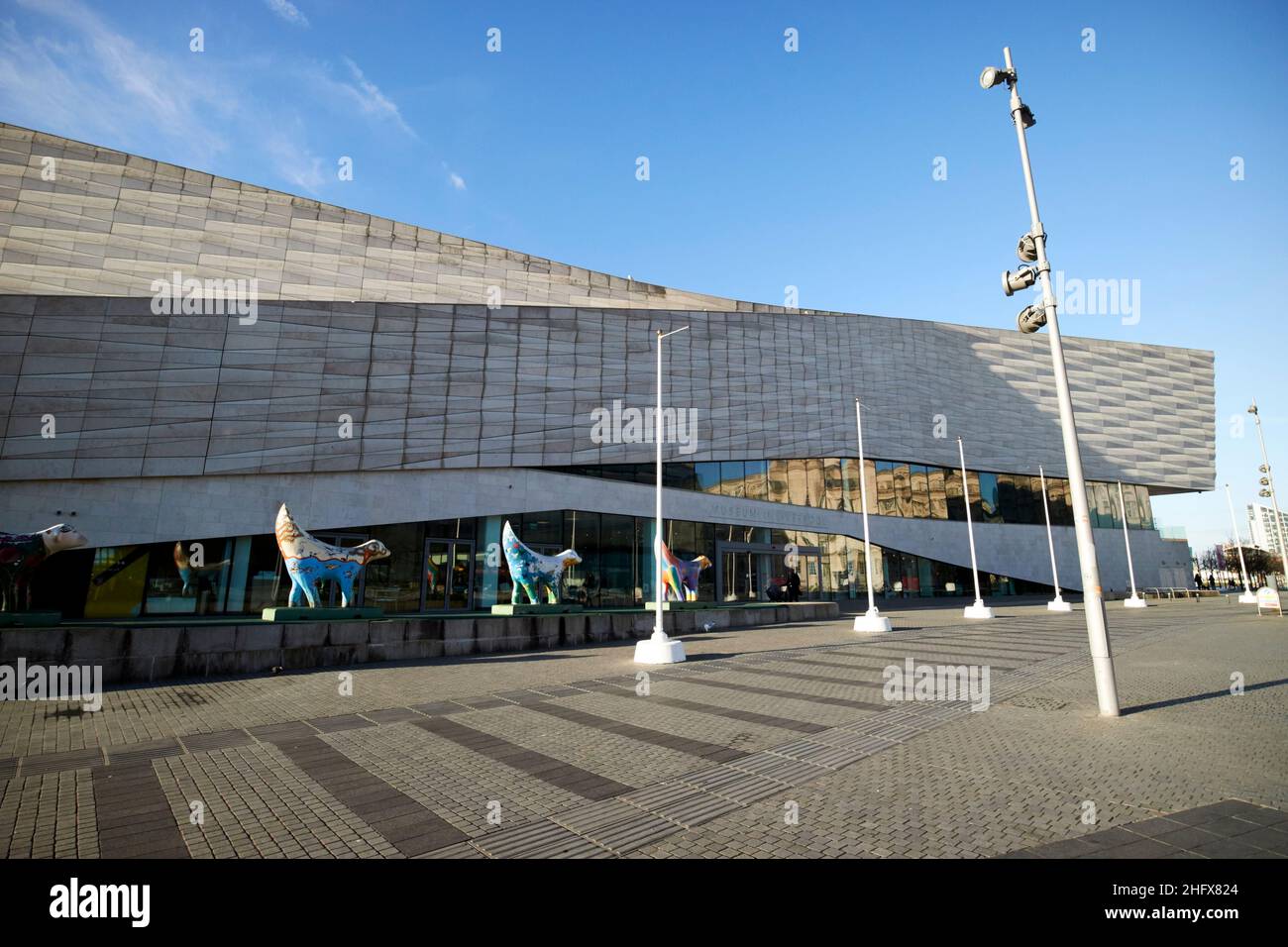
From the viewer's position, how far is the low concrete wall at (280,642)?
12.0 meters

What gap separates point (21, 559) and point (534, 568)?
13262 millimetres

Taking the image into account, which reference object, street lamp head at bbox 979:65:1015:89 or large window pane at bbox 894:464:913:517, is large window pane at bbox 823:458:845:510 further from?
street lamp head at bbox 979:65:1015:89

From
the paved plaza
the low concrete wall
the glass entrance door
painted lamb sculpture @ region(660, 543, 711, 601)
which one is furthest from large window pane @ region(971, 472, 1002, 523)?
the paved plaza

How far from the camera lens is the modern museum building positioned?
25.5 meters

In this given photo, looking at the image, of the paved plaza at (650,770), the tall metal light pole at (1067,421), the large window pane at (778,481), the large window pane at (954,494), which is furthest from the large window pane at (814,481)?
the tall metal light pole at (1067,421)

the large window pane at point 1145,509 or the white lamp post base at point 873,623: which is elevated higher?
the large window pane at point 1145,509

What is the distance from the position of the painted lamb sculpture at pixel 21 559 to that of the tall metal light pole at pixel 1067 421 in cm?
2075

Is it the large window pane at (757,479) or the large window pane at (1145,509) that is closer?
the large window pane at (757,479)

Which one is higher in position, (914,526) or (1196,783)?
(914,526)

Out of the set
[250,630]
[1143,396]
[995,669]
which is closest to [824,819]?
[995,669]

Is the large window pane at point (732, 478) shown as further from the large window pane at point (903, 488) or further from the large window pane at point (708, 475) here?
the large window pane at point (903, 488)

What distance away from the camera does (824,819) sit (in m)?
4.86

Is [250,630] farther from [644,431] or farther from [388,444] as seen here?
[644,431]
